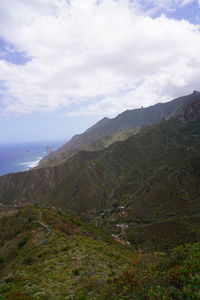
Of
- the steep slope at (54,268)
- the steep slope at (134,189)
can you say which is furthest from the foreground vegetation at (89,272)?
the steep slope at (134,189)

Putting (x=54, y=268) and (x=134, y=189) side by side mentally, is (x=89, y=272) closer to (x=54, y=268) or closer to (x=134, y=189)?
(x=54, y=268)

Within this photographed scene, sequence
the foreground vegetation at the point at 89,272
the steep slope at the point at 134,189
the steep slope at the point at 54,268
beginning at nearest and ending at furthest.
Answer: the foreground vegetation at the point at 89,272 < the steep slope at the point at 54,268 < the steep slope at the point at 134,189

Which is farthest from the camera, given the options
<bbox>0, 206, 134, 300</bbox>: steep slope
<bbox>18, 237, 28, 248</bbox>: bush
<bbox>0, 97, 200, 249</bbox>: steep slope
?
<bbox>0, 97, 200, 249</bbox>: steep slope

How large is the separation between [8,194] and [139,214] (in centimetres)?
12584

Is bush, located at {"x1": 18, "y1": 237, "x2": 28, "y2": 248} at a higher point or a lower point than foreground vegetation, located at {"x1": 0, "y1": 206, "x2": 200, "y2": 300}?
lower

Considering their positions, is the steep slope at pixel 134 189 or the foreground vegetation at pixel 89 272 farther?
the steep slope at pixel 134 189

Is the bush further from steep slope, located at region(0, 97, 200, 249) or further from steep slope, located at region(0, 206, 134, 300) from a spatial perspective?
steep slope, located at region(0, 97, 200, 249)

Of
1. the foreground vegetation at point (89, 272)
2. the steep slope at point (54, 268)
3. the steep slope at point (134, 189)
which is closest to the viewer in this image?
the foreground vegetation at point (89, 272)

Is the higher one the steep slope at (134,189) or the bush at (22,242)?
the bush at (22,242)

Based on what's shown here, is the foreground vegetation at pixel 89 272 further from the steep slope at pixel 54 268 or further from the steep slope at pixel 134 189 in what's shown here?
the steep slope at pixel 134 189

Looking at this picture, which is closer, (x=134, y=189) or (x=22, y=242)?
(x=22, y=242)

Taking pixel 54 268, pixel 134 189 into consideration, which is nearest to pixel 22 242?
pixel 54 268

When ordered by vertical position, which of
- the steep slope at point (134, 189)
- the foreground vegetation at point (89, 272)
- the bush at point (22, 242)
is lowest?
the steep slope at point (134, 189)

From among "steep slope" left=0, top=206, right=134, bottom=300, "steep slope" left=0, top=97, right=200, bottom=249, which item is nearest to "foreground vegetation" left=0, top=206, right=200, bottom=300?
"steep slope" left=0, top=206, right=134, bottom=300
